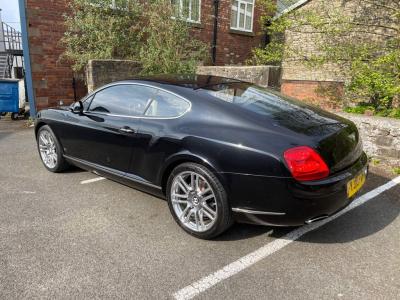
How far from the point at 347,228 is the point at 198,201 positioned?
1451 mm

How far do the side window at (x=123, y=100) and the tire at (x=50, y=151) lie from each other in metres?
0.91

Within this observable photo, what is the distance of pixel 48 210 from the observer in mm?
3547

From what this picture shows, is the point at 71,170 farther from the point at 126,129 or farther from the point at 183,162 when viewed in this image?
the point at 183,162

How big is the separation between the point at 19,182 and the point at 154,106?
7.64 ft

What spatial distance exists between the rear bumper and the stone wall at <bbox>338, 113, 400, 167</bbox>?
2.63 metres

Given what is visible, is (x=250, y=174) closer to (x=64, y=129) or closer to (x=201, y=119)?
(x=201, y=119)

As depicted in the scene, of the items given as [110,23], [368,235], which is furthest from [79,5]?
[368,235]

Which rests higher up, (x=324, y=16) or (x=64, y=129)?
(x=324, y=16)

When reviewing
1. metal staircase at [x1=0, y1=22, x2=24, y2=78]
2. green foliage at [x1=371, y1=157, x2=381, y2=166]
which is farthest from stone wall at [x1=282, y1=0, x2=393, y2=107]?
metal staircase at [x1=0, y1=22, x2=24, y2=78]

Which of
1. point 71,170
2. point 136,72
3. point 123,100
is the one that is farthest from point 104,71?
point 123,100

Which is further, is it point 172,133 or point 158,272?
point 172,133

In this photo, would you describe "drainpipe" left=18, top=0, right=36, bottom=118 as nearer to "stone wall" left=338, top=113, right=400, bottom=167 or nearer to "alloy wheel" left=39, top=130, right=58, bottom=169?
"alloy wheel" left=39, top=130, right=58, bottom=169

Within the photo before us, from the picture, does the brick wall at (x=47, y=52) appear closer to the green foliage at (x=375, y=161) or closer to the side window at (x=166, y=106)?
the side window at (x=166, y=106)

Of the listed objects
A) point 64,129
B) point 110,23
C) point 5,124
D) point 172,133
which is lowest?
point 5,124
